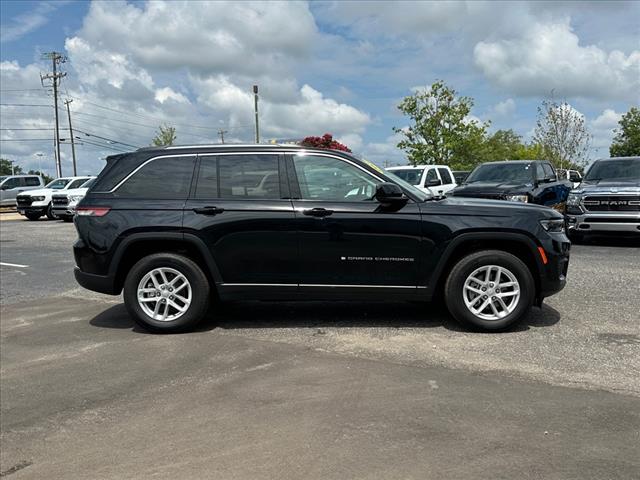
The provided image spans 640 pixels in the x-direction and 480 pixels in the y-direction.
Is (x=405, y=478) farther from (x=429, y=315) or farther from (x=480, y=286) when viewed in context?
(x=429, y=315)

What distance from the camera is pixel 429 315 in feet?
20.4

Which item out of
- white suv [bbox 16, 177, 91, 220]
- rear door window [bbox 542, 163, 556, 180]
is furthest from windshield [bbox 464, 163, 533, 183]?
white suv [bbox 16, 177, 91, 220]

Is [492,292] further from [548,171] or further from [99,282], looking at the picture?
[548,171]

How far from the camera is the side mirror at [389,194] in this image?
5.37m

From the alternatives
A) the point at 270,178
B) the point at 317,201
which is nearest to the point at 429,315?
the point at 317,201

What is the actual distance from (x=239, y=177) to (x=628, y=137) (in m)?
56.6

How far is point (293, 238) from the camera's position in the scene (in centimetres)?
553

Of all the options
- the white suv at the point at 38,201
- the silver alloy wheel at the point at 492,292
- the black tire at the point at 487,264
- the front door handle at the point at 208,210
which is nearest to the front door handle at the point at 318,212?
the front door handle at the point at 208,210

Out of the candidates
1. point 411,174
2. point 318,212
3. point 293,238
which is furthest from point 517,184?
point 293,238

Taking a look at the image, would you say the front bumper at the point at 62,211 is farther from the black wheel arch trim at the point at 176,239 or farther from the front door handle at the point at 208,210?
the front door handle at the point at 208,210

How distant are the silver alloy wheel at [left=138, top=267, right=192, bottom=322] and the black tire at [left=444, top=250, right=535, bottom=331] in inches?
103

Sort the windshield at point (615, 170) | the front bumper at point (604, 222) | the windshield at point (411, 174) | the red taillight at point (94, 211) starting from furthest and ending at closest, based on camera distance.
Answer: the windshield at point (411, 174)
the windshield at point (615, 170)
the front bumper at point (604, 222)
the red taillight at point (94, 211)

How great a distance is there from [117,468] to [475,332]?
352 centimetres

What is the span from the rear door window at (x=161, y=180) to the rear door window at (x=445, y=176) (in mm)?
13368
